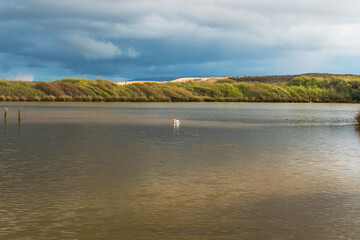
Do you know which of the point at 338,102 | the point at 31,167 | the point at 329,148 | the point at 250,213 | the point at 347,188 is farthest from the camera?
the point at 338,102

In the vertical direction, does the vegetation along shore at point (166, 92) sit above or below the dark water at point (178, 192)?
above

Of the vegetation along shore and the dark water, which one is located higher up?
the vegetation along shore

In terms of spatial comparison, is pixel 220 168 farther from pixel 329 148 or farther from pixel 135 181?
pixel 329 148

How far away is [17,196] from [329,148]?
536 inches

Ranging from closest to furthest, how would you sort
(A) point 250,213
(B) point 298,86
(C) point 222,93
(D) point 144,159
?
1. (A) point 250,213
2. (D) point 144,159
3. (C) point 222,93
4. (B) point 298,86

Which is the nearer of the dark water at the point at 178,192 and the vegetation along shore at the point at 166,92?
the dark water at the point at 178,192

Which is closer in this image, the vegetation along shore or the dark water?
the dark water

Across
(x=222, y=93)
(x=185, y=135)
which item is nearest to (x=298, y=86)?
(x=222, y=93)

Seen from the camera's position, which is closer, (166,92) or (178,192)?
(178,192)

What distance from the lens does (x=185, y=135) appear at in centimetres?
2709

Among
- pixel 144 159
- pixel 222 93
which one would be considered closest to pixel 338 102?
pixel 222 93

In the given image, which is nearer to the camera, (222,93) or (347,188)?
(347,188)

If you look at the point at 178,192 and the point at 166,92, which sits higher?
the point at 166,92

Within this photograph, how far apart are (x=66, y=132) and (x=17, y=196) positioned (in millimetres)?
17485
